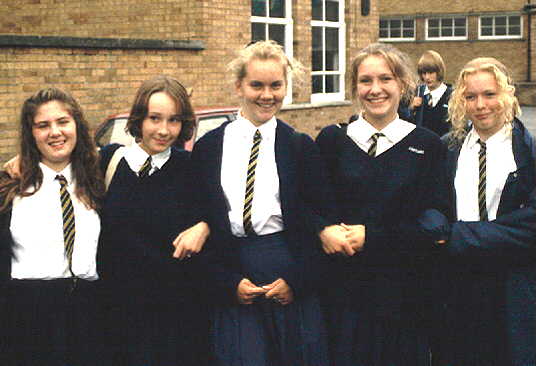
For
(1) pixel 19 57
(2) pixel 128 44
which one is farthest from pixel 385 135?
(2) pixel 128 44

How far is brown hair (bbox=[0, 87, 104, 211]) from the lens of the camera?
9.88 ft

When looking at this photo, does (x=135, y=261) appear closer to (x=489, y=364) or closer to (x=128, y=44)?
(x=489, y=364)

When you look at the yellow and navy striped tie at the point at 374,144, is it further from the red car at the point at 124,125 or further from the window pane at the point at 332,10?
the window pane at the point at 332,10

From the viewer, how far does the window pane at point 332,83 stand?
52.2 ft

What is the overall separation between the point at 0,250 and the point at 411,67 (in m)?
1.95

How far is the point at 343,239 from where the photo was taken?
2.95 meters

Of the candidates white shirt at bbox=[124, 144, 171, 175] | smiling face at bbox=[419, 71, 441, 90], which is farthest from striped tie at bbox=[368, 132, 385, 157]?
smiling face at bbox=[419, 71, 441, 90]

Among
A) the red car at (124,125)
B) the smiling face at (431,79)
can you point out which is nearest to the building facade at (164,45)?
the red car at (124,125)

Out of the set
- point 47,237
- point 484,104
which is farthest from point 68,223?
point 484,104

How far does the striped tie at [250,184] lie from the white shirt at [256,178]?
1 cm

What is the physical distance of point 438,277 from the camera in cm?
328

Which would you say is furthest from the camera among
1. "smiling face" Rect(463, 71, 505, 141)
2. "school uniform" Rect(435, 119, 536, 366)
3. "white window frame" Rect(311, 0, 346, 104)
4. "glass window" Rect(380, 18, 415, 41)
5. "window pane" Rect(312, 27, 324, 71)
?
"glass window" Rect(380, 18, 415, 41)

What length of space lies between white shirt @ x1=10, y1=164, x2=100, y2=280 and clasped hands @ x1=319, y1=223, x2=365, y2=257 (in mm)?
994

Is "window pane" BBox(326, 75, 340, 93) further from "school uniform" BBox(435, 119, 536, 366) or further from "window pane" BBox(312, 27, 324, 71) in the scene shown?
"school uniform" BBox(435, 119, 536, 366)
